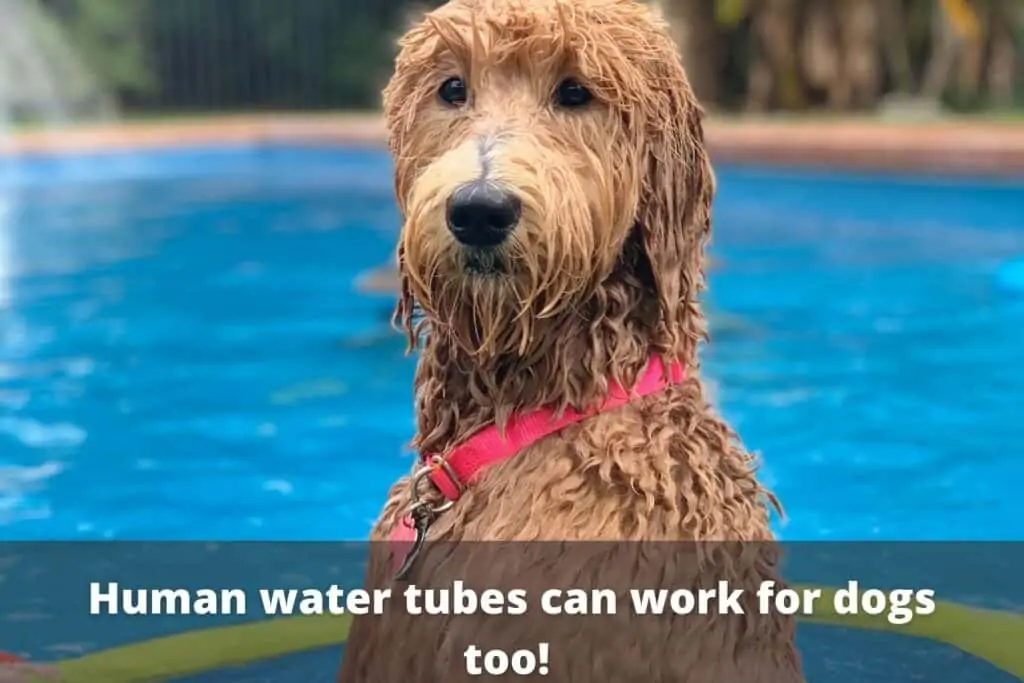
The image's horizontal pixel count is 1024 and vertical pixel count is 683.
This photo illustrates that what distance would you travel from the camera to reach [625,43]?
8.82ft

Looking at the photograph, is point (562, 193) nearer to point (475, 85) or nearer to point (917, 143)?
point (475, 85)

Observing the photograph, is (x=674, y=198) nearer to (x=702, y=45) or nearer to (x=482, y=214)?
(x=482, y=214)

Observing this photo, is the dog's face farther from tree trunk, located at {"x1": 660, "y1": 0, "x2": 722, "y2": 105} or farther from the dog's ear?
tree trunk, located at {"x1": 660, "y1": 0, "x2": 722, "y2": 105}

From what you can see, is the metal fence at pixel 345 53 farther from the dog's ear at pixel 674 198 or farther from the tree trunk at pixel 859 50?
the dog's ear at pixel 674 198

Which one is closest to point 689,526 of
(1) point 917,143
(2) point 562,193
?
(2) point 562,193

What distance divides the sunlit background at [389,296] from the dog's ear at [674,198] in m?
2.82

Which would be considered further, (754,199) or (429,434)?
(754,199)

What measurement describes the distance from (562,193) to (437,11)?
0.46 meters

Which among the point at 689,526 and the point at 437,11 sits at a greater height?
the point at 437,11

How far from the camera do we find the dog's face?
2492 millimetres

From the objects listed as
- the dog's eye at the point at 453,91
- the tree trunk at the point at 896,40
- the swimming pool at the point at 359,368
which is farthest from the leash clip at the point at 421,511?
the tree trunk at the point at 896,40

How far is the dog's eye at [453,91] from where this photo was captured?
8.89ft

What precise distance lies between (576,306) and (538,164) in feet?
1.04

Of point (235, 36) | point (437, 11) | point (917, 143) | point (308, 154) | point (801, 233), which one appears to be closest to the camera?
point (437, 11)
